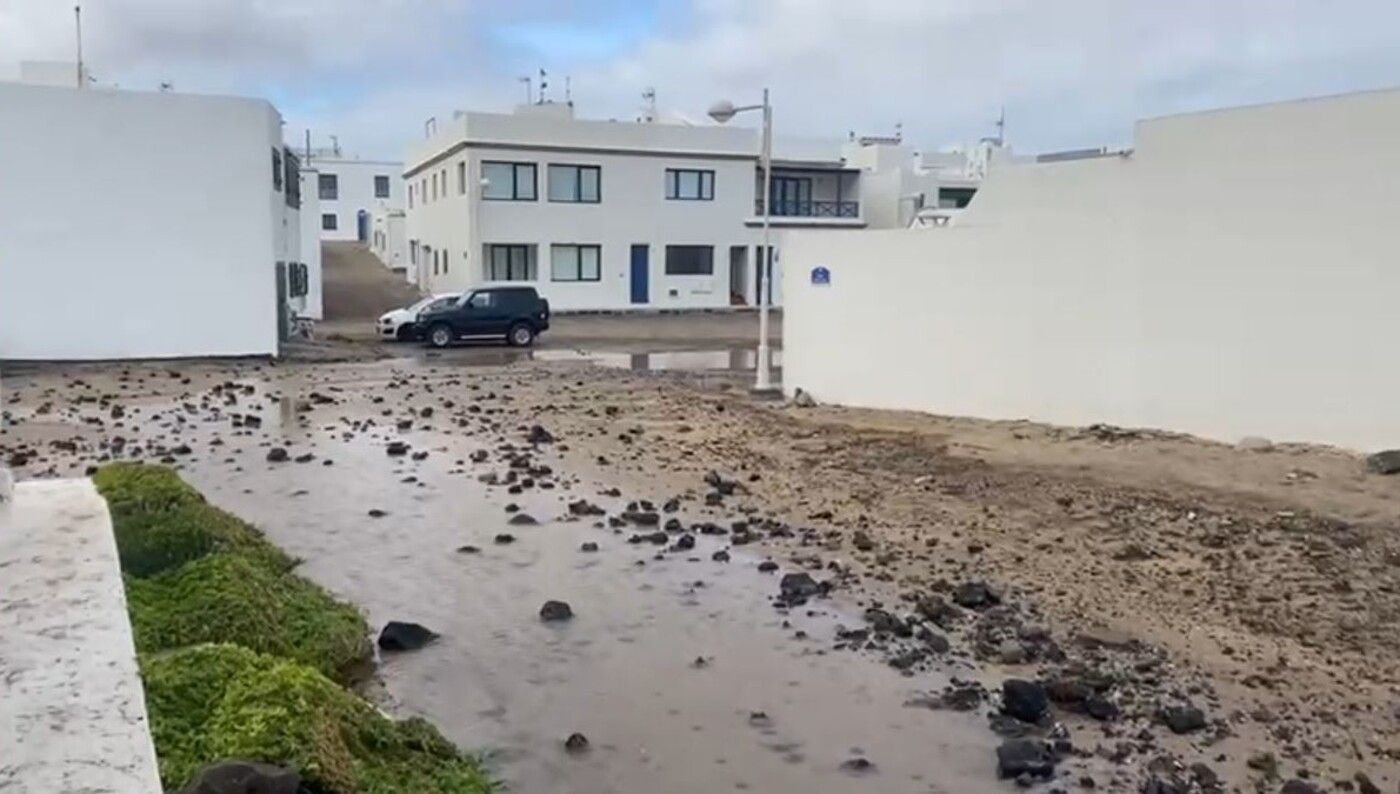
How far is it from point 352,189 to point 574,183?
4068cm

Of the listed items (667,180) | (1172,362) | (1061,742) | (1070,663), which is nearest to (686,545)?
(1070,663)

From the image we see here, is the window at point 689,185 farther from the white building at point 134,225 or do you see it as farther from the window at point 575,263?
the white building at point 134,225

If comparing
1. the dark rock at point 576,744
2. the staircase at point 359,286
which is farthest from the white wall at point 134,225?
the dark rock at point 576,744

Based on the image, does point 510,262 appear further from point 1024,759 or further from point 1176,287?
point 1024,759

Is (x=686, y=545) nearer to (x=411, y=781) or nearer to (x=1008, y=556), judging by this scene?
(x=1008, y=556)

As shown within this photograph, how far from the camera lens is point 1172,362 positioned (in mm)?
15281

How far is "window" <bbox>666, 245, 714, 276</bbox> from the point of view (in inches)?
2112

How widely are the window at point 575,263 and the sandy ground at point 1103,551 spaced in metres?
32.0

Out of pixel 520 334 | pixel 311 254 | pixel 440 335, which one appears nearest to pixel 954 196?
pixel 311 254

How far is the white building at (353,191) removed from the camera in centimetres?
8606

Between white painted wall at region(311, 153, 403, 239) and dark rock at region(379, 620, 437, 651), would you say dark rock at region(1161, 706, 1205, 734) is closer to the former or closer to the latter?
dark rock at region(379, 620, 437, 651)

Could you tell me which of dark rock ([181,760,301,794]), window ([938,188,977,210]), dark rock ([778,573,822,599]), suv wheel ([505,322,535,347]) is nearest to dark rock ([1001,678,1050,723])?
dark rock ([778,573,822,599])

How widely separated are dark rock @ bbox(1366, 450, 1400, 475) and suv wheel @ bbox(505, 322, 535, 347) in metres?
27.7

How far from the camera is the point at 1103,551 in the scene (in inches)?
407
